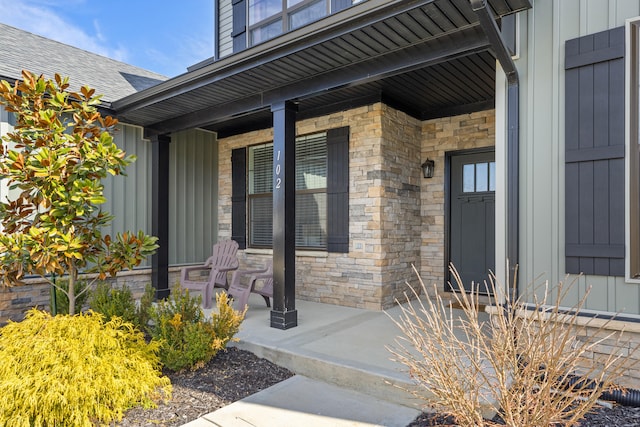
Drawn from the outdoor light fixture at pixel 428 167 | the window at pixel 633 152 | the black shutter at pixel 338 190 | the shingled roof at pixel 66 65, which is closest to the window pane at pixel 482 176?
the outdoor light fixture at pixel 428 167

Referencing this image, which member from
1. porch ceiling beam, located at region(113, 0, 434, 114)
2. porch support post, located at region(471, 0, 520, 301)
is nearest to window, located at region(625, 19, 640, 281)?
porch support post, located at region(471, 0, 520, 301)

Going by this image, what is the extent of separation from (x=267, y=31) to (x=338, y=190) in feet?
8.22

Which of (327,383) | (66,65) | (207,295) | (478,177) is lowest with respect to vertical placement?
(327,383)

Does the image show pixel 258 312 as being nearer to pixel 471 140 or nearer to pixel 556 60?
pixel 471 140

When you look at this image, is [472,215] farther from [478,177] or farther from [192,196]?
[192,196]

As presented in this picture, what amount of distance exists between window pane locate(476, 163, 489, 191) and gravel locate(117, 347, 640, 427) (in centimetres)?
316

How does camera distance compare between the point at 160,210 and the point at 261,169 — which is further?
the point at 261,169

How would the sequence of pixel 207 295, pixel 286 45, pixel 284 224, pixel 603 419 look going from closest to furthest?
1. pixel 603 419
2. pixel 286 45
3. pixel 284 224
4. pixel 207 295

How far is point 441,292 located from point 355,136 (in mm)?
2433

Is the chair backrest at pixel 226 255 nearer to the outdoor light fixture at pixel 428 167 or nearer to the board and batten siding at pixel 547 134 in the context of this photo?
the outdoor light fixture at pixel 428 167

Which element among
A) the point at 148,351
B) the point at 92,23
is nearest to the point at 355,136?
the point at 148,351

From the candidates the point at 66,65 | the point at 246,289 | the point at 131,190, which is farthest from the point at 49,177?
the point at 66,65

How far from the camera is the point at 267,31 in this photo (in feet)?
18.4

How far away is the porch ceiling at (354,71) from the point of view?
2969mm
